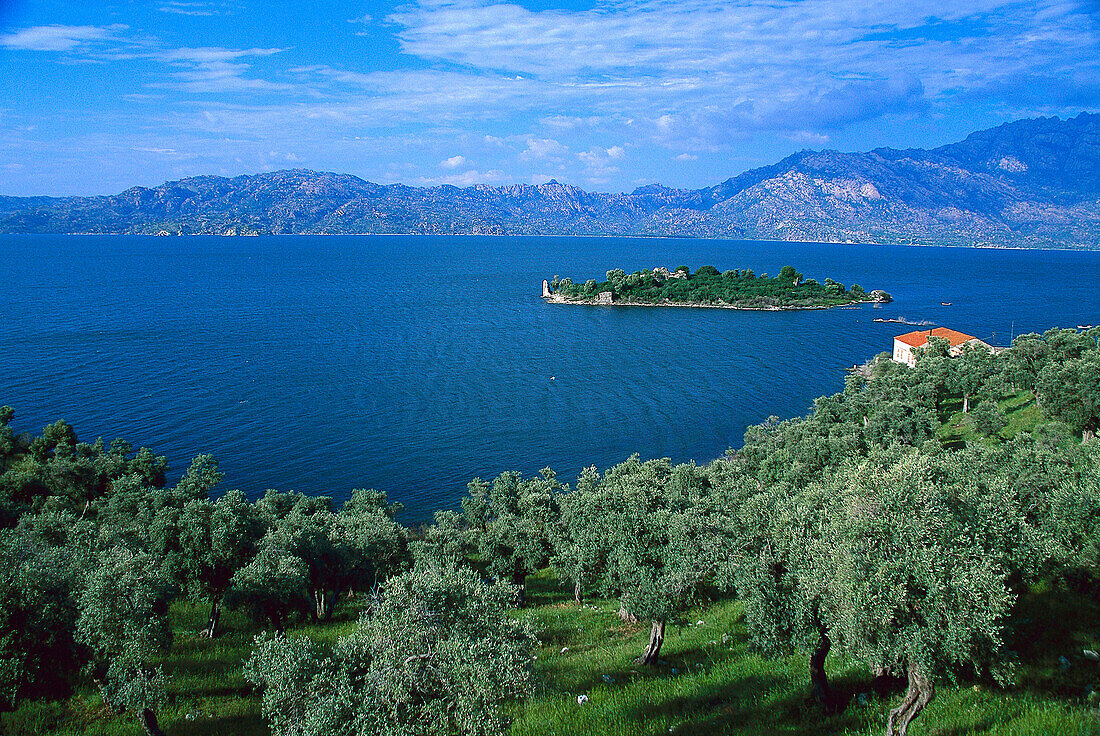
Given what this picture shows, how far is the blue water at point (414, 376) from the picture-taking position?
65188 millimetres

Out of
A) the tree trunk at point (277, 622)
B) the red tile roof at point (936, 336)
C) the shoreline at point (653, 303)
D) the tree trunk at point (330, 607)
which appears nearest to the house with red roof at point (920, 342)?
the red tile roof at point (936, 336)

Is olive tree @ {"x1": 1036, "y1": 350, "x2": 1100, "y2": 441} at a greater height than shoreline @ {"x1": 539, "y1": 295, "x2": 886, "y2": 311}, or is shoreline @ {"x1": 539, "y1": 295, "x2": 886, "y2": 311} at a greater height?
shoreline @ {"x1": 539, "y1": 295, "x2": 886, "y2": 311}

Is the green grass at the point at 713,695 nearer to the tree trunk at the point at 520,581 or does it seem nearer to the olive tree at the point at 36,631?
the olive tree at the point at 36,631

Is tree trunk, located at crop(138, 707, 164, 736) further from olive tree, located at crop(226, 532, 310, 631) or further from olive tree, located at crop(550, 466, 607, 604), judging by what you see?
olive tree, located at crop(550, 466, 607, 604)

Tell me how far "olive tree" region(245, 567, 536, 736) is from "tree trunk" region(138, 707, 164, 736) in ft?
16.4

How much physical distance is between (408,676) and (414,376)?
84581 mm

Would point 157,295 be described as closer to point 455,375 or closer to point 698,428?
point 455,375

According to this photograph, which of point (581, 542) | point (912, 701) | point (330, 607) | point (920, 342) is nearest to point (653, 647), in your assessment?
point (581, 542)

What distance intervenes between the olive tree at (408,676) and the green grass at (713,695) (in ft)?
5.26

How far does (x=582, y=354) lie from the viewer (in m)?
114

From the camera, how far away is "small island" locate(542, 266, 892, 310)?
6865 inches

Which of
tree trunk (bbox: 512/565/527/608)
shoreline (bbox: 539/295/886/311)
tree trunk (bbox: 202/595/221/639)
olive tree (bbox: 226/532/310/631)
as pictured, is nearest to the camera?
olive tree (bbox: 226/532/310/631)

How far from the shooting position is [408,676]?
41.3 ft

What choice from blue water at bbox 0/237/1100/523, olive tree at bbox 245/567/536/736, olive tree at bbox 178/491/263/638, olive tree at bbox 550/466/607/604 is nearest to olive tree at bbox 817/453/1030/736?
olive tree at bbox 245/567/536/736
